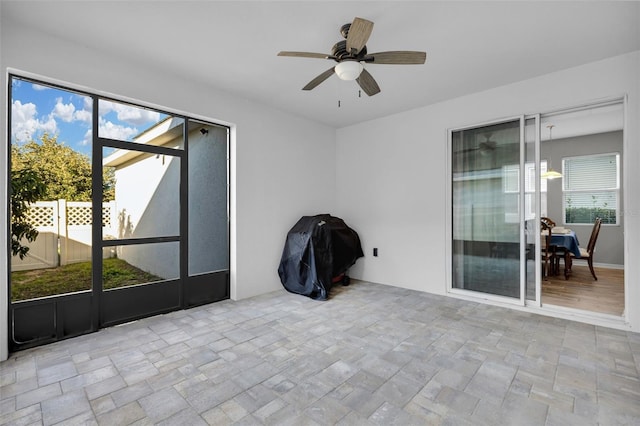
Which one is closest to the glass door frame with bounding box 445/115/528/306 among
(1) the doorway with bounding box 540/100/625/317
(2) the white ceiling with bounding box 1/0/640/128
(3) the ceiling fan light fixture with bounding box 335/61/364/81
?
(2) the white ceiling with bounding box 1/0/640/128

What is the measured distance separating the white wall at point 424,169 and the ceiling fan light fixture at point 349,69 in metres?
2.23

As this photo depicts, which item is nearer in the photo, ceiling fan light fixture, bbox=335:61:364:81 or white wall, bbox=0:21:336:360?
ceiling fan light fixture, bbox=335:61:364:81

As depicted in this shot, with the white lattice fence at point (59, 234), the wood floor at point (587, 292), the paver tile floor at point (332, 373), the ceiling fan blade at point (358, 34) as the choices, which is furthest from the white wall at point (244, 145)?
the wood floor at point (587, 292)

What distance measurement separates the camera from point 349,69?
2436 millimetres

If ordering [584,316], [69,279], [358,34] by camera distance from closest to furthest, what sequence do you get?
[358,34]
[69,279]
[584,316]

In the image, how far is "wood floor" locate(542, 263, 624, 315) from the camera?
354cm

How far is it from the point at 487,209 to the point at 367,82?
2391mm

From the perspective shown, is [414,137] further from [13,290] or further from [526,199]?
[13,290]

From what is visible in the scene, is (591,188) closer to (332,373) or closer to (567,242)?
(567,242)

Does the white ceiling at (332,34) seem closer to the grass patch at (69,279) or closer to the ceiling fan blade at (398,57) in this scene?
the ceiling fan blade at (398,57)

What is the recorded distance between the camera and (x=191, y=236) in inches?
145

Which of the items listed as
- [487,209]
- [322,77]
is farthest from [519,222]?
[322,77]

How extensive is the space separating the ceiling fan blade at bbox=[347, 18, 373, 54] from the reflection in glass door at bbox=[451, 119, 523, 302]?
8.23ft

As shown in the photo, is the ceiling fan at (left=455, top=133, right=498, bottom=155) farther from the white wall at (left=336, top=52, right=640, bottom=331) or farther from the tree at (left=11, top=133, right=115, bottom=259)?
the tree at (left=11, top=133, right=115, bottom=259)
